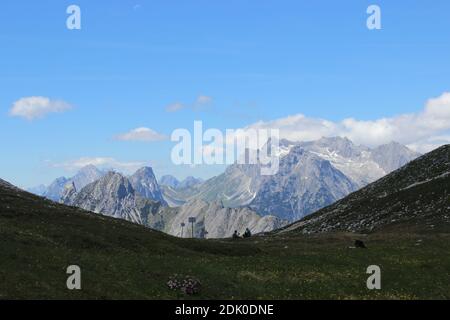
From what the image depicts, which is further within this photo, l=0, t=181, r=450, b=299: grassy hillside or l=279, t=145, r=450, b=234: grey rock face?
l=279, t=145, r=450, b=234: grey rock face

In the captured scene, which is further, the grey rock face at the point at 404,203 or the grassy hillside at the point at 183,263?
the grey rock face at the point at 404,203

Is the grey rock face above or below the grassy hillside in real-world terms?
above

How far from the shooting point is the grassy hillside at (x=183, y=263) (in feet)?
128

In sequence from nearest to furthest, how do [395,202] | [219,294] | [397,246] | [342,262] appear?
[219,294], [342,262], [397,246], [395,202]

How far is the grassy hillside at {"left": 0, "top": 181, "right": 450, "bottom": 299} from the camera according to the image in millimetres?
39000

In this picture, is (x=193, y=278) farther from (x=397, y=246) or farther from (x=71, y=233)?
(x=397, y=246)

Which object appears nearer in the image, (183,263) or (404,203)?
(183,263)

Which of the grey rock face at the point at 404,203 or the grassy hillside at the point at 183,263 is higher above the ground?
the grey rock face at the point at 404,203

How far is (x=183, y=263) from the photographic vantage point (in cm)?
5009

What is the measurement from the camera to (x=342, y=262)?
55.1 meters

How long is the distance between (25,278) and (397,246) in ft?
151

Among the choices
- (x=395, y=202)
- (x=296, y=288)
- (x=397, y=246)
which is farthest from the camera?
(x=395, y=202)
